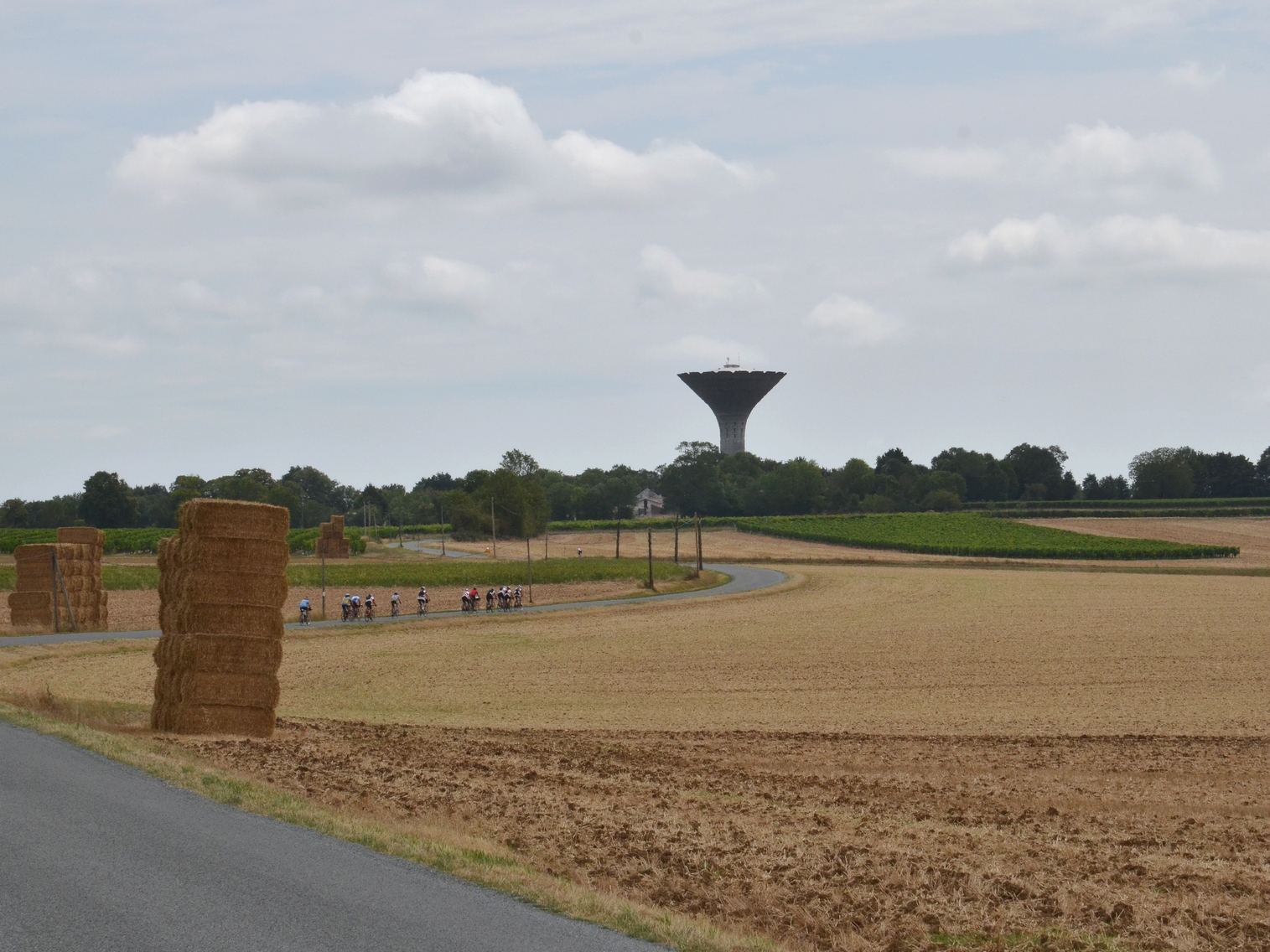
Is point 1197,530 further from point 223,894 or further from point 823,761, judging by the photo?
point 223,894

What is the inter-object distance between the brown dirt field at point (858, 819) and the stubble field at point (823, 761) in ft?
0.17

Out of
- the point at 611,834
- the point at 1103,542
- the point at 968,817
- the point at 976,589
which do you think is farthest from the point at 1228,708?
the point at 1103,542

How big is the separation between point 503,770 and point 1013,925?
8728 mm

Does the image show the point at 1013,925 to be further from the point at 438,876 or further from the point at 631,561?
the point at 631,561

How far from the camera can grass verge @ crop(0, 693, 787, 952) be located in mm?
9117

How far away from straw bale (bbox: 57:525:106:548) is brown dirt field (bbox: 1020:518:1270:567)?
3164 inches

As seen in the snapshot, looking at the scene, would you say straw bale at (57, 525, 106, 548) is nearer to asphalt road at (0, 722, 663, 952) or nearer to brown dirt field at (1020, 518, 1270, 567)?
asphalt road at (0, 722, 663, 952)

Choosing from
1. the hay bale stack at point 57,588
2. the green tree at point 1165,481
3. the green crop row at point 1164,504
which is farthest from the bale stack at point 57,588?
the green tree at point 1165,481

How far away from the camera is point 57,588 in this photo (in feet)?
152

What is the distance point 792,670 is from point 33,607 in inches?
1051

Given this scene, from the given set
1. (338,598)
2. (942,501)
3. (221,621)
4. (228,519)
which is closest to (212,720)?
(221,621)

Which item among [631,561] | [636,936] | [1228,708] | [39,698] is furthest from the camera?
[631,561]

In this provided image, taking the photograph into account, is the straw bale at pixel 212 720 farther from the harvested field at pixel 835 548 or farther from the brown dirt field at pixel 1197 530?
the brown dirt field at pixel 1197 530

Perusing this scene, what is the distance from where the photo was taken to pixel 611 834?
1280 cm
